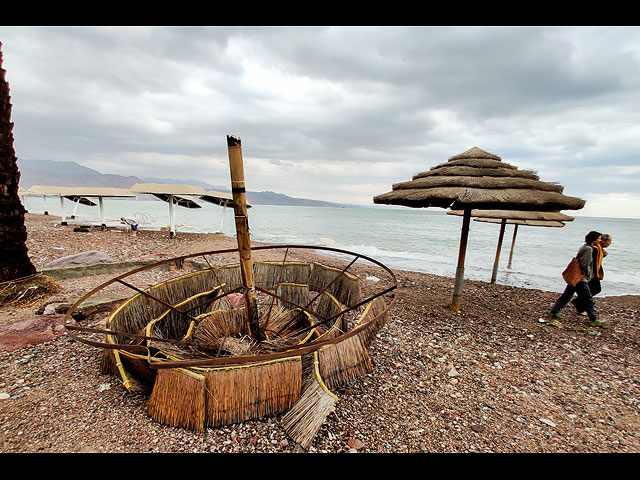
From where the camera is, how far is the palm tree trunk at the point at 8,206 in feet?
13.3

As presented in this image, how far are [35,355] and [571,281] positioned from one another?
327 inches

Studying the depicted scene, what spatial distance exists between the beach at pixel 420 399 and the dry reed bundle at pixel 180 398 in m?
0.08

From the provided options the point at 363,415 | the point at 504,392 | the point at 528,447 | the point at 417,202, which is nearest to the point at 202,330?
the point at 363,415

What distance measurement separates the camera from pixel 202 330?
3.24 metres

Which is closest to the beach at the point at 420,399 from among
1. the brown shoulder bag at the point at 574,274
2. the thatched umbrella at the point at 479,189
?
the brown shoulder bag at the point at 574,274

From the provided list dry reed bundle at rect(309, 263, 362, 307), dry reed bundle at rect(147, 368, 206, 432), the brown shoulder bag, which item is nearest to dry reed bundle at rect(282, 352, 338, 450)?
dry reed bundle at rect(147, 368, 206, 432)

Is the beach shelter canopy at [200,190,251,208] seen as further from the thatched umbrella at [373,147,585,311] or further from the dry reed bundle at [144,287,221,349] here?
the thatched umbrella at [373,147,585,311]

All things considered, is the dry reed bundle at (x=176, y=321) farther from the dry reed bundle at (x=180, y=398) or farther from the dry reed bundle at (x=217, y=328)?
the dry reed bundle at (x=180, y=398)

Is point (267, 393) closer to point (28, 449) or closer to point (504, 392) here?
point (28, 449)

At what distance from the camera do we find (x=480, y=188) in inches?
177

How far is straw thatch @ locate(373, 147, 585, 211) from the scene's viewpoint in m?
4.22

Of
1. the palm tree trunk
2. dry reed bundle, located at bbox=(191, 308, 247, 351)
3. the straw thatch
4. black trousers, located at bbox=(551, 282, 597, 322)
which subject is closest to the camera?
dry reed bundle, located at bbox=(191, 308, 247, 351)

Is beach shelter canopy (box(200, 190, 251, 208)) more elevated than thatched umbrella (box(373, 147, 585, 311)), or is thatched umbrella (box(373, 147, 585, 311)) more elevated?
thatched umbrella (box(373, 147, 585, 311))

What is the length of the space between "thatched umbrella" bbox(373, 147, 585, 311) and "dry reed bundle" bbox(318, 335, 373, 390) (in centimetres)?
298
